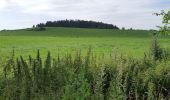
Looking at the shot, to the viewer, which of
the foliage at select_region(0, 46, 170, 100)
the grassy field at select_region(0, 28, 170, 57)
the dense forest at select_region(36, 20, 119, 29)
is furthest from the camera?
the dense forest at select_region(36, 20, 119, 29)

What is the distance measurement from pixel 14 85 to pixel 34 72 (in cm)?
46

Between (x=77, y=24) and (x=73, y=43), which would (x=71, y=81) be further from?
(x=77, y=24)

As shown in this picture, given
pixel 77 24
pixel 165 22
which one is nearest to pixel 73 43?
pixel 165 22

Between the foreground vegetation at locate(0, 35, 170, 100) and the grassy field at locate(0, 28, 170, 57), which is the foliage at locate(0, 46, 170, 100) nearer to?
the foreground vegetation at locate(0, 35, 170, 100)

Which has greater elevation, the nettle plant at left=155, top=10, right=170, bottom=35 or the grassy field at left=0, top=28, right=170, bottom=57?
the nettle plant at left=155, top=10, right=170, bottom=35

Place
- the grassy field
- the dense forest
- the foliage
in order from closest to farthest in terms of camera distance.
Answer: the foliage, the grassy field, the dense forest

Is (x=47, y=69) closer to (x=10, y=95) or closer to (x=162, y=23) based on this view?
(x=10, y=95)

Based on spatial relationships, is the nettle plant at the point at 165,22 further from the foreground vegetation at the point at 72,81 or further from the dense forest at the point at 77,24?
the dense forest at the point at 77,24

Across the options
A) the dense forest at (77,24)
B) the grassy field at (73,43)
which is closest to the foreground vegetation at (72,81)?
the grassy field at (73,43)

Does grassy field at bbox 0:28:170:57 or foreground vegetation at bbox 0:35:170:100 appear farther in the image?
grassy field at bbox 0:28:170:57

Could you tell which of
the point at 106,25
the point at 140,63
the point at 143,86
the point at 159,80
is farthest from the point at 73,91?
the point at 106,25

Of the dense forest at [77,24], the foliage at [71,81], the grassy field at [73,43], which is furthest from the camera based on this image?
the dense forest at [77,24]

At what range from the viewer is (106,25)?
449 ft

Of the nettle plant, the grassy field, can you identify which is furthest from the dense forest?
the nettle plant
